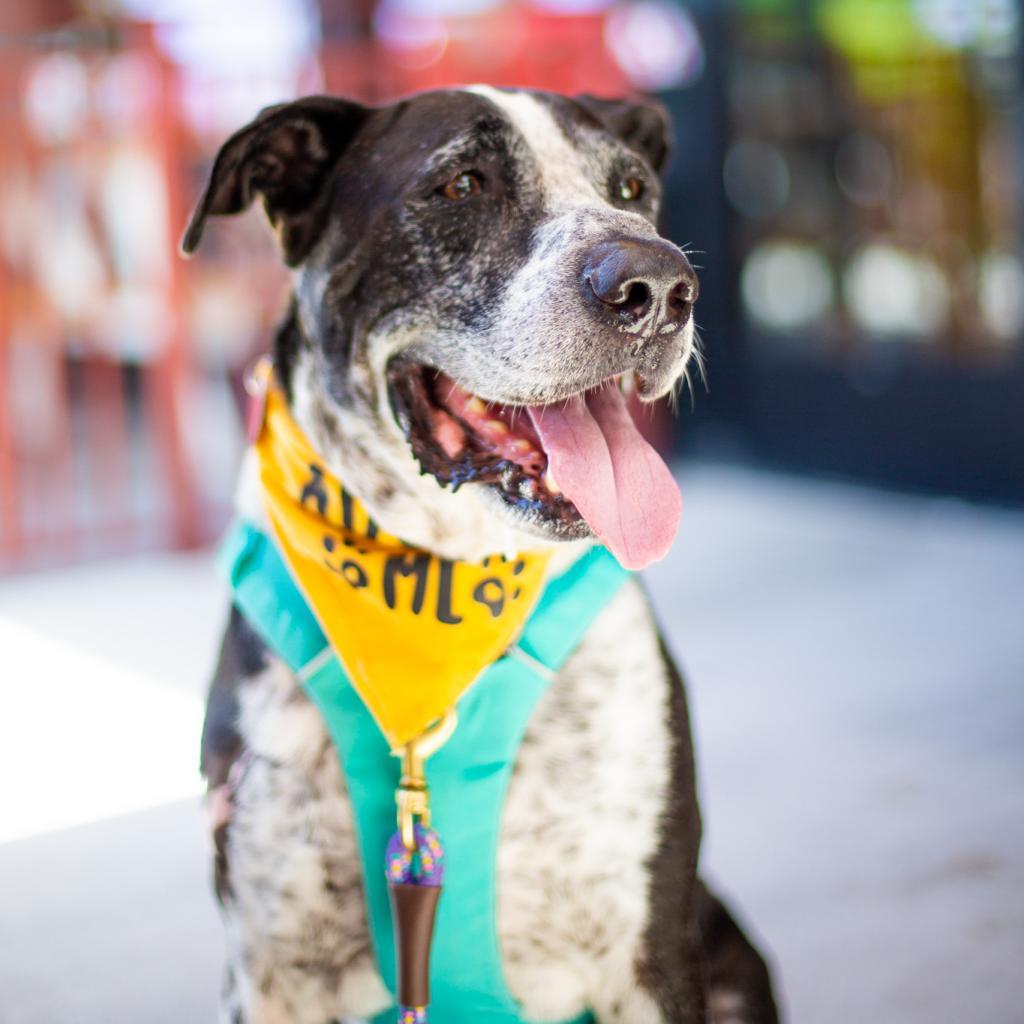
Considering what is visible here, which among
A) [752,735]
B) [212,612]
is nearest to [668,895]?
[752,735]

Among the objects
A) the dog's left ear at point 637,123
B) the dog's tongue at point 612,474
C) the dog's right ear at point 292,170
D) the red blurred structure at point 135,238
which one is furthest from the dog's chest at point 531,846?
the red blurred structure at point 135,238

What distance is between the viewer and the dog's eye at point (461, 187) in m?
1.59

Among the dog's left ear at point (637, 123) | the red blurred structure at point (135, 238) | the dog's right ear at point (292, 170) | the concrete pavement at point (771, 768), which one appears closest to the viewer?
the dog's right ear at point (292, 170)

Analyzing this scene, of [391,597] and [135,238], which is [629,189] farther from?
[135,238]

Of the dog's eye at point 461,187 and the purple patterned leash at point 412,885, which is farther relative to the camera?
the dog's eye at point 461,187

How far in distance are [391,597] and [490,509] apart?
0.19 meters

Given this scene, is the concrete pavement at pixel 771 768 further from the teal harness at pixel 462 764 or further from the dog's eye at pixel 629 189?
the dog's eye at pixel 629 189

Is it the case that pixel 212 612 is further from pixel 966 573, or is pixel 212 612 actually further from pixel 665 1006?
pixel 665 1006

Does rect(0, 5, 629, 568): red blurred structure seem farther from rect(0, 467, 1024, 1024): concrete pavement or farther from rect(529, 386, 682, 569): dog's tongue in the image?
rect(529, 386, 682, 569): dog's tongue

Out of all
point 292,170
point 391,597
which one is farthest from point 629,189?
point 391,597

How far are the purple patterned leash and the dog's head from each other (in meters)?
0.38

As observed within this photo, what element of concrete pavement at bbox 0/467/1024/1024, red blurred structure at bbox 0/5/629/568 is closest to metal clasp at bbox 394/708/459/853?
concrete pavement at bbox 0/467/1024/1024

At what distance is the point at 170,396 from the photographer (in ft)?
15.0

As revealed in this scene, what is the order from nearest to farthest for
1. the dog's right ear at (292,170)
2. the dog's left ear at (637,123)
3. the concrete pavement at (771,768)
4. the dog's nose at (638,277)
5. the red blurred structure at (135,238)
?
the dog's nose at (638,277) → the dog's right ear at (292,170) → the dog's left ear at (637,123) → the concrete pavement at (771,768) → the red blurred structure at (135,238)
